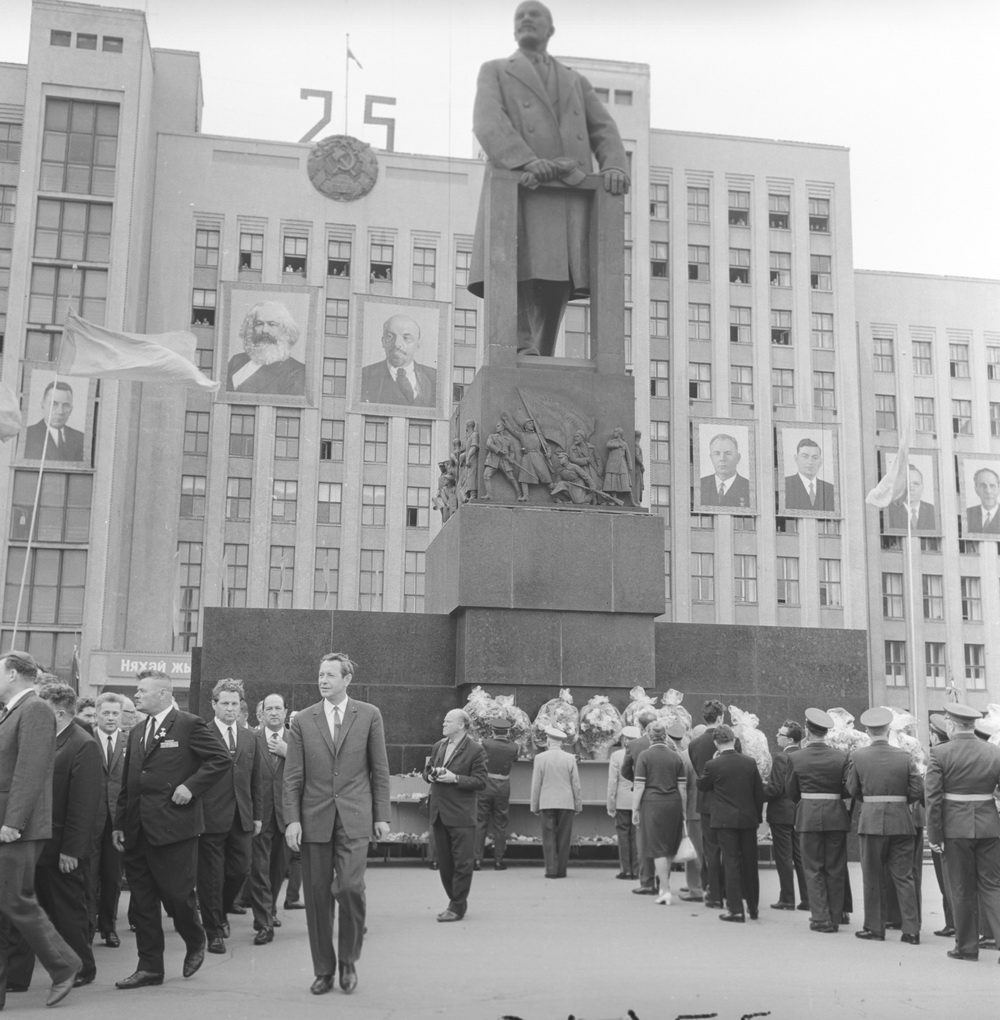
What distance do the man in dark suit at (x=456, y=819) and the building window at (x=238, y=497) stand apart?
46925 mm

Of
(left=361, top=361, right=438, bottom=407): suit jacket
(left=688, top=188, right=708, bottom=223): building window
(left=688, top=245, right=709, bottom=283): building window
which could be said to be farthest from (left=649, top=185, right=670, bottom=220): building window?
(left=361, top=361, right=438, bottom=407): suit jacket

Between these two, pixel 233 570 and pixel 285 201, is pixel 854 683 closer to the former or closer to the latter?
pixel 233 570

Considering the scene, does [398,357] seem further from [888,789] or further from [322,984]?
[322,984]

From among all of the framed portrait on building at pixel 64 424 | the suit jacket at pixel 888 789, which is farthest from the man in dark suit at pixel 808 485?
the suit jacket at pixel 888 789

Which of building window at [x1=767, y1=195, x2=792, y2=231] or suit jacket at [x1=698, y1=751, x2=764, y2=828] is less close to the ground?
building window at [x1=767, y1=195, x2=792, y2=231]

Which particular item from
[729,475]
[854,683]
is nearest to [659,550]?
[854,683]

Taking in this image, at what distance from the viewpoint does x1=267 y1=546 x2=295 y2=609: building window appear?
2205 inches

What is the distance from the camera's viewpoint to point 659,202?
209 feet

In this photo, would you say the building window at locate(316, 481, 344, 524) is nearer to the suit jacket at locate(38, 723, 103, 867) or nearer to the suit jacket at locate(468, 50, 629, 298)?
the suit jacket at locate(468, 50, 629, 298)

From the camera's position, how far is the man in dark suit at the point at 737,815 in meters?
11.4

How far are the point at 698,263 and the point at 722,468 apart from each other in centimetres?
1398

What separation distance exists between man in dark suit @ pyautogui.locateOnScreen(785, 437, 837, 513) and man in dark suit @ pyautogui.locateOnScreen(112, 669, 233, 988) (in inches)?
1878

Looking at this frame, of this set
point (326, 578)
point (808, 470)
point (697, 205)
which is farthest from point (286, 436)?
point (697, 205)

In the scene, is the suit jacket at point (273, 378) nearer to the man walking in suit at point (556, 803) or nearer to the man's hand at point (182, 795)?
the man walking in suit at point (556, 803)
